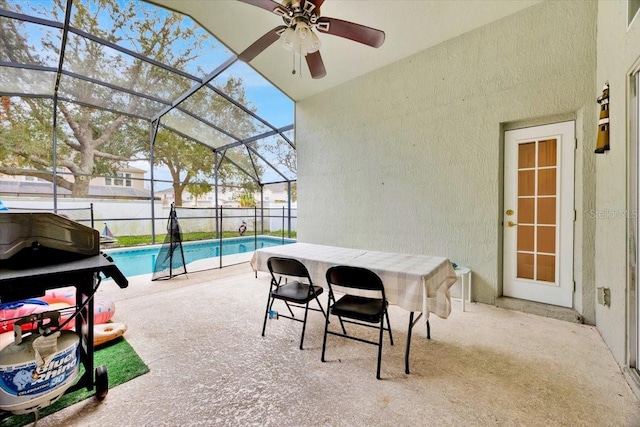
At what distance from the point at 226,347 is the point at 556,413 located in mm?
2280

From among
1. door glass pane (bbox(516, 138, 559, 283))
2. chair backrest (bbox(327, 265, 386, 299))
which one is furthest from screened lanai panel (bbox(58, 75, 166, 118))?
door glass pane (bbox(516, 138, 559, 283))

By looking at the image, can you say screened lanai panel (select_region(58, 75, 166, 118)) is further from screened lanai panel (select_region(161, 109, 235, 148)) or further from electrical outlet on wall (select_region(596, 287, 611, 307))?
electrical outlet on wall (select_region(596, 287, 611, 307))

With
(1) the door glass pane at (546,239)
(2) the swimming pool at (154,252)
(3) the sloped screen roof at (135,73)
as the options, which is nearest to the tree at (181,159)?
(3) the sloped screen roof at (135,73)

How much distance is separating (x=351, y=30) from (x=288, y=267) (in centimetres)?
209

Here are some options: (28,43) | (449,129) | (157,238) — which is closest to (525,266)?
(449,129)

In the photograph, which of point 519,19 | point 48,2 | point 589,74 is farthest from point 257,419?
point 48,2

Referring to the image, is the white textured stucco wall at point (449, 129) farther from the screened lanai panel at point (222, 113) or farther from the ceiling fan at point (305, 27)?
the screened lanai panel at point (222, 113)

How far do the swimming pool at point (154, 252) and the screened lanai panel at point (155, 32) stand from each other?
11.7 ft

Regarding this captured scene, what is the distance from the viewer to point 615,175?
199 centimetres

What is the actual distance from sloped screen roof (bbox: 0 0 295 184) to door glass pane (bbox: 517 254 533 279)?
477 cm

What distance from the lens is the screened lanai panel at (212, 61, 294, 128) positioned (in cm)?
475

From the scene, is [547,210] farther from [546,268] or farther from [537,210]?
[546,268]

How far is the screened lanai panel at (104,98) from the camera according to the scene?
5152 mm

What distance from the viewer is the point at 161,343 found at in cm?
231
